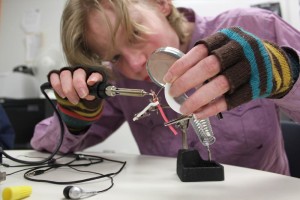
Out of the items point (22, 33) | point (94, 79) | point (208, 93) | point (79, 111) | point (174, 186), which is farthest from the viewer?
point (22, 33)

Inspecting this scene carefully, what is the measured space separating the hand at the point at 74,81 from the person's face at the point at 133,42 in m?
0.15

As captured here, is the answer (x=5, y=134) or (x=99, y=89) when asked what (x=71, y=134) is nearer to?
(x=99, y=89)

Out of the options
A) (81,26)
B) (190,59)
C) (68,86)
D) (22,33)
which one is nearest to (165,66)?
(190,59)

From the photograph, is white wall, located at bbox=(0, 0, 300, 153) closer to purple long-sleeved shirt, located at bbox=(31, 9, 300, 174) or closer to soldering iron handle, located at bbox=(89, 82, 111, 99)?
purple long-sleeved shirt, located at bbox=(31, 9, 300, 174)

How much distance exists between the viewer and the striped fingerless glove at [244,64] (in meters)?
0.39

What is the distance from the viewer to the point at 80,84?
611mm

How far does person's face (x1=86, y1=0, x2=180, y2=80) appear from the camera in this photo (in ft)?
2.52

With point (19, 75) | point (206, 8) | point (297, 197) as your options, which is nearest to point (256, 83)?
point (297, 197)

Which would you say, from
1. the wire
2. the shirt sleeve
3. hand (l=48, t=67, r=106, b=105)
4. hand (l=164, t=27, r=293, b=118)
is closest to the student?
the shirt sleeve

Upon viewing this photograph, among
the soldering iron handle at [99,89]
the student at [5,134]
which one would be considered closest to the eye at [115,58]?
the soldering iron handle at [99,89]

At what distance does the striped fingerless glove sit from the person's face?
1.29ft

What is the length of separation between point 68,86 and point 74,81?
0.06 ft

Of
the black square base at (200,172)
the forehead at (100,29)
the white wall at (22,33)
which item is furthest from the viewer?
the white wall at (22,33)

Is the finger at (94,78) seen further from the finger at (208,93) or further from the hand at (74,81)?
the finger at (208,93)
